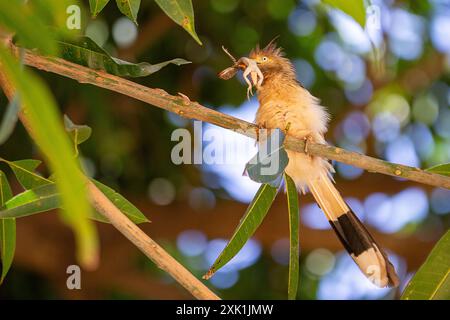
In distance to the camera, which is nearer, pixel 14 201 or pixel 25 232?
pixel 14 201

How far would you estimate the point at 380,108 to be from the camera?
5203mm

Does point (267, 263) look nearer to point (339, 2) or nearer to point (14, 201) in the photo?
point (14, 201)

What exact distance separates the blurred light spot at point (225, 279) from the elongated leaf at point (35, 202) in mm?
3196

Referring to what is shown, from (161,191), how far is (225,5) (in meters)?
1.31

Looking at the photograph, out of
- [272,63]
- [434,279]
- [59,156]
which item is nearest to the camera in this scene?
[59,156]

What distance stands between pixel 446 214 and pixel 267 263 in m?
1.27

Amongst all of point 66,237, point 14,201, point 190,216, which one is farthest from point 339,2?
point 66,237

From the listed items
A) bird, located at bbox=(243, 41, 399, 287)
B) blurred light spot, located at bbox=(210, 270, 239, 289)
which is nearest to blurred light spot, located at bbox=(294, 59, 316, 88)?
blurred light spot, located at bbox=(210, 270, 239, 289)

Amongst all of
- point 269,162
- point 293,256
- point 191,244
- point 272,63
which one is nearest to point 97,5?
point 269,162

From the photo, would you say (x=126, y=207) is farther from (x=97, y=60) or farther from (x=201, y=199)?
(x=201, y=199)

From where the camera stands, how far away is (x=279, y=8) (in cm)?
473
